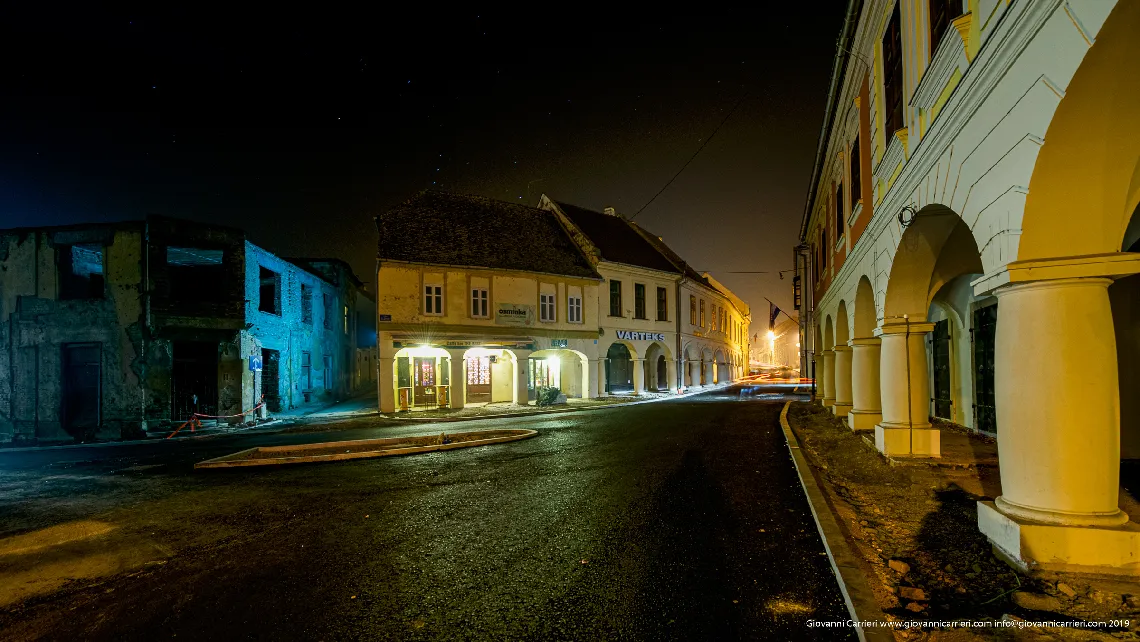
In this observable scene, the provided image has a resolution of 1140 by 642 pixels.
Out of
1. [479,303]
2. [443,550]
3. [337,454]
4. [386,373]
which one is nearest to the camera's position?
[443,550]

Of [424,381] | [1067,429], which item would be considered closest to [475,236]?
[424,381]

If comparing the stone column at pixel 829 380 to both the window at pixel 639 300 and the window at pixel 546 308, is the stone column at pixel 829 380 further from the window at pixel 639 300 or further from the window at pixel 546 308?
the window at pixel 546 308

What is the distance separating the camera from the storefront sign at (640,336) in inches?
1114

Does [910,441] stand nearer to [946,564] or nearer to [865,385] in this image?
[865,385]

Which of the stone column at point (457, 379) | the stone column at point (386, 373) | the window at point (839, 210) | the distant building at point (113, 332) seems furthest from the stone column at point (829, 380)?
the distant building at point (113, 332)

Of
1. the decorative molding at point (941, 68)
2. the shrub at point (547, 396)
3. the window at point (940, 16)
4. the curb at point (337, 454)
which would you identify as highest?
the window at point (940, 16)

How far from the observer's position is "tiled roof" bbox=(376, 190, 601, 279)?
23.0 m

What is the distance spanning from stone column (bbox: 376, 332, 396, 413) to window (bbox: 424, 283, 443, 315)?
193 centimetres

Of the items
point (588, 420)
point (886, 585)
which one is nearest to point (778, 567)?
point (886, 585)

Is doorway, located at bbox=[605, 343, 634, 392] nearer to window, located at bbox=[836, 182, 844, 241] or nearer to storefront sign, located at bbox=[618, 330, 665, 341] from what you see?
storefront sign, located at bbox=[618, 330, 665, 341]

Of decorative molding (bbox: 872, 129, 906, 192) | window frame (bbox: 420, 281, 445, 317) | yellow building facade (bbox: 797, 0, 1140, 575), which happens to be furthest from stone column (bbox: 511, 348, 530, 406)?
yellow building facade (bbox: 797, 0, 1140, 575)

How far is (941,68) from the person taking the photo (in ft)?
19.1

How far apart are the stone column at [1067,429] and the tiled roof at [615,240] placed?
24.0 m

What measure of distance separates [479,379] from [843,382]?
590 inches
